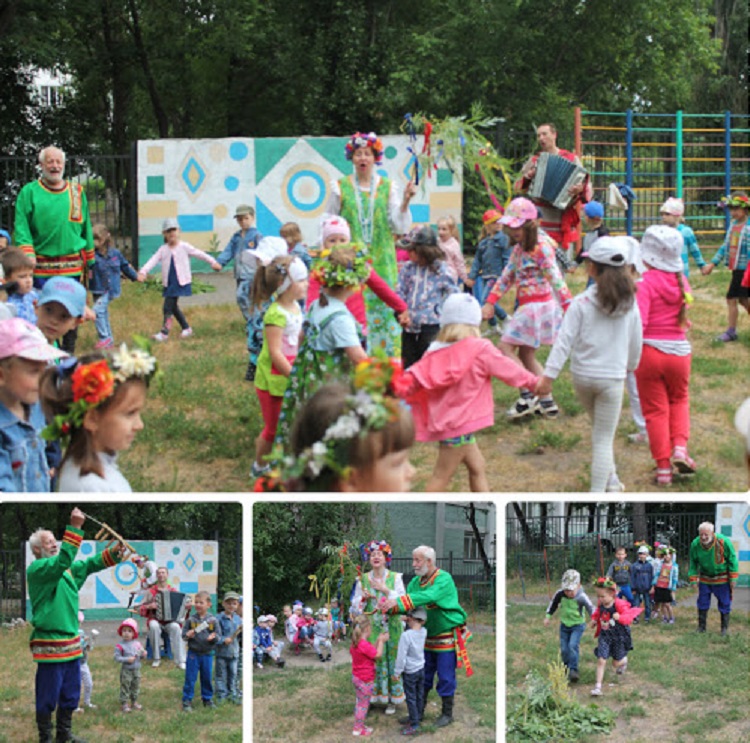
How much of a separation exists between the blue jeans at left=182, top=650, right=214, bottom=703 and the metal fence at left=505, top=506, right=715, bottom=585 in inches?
73.5

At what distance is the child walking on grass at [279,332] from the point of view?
254 inches

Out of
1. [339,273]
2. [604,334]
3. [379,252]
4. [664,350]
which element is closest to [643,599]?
[664,350]

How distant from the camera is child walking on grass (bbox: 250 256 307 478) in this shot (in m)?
6.44

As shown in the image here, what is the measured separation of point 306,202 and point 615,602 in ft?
27.7

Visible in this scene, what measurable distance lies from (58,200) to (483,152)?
3767 mm

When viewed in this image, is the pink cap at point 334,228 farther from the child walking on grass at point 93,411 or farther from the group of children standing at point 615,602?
the child walking on grass at point 93,411

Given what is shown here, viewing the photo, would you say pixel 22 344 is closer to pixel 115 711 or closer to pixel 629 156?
pixel 115 711

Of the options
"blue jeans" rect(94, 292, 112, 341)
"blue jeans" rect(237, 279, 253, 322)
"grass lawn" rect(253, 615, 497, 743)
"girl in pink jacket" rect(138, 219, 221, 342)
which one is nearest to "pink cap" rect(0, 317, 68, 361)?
"grass lawn" rect(253, 615, 497, 743)

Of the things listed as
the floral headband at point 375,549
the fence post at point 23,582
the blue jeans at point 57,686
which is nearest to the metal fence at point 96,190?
the fence post at point 23,582

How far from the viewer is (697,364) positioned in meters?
9.59

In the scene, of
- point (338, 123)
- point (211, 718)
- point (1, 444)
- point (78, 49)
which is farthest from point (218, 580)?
point (78, 49)

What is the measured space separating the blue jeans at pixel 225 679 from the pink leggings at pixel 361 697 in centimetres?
95

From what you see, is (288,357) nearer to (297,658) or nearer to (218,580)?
(218,580)

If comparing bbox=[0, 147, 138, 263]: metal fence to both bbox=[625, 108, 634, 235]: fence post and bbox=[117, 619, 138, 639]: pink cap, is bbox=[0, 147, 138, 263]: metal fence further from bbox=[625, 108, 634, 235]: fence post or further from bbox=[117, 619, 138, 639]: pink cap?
bbox=[117, 619, 138, 639]: pink cap
